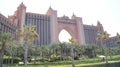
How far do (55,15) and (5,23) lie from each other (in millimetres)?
45339

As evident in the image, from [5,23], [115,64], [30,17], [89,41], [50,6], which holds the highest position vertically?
[50,6]

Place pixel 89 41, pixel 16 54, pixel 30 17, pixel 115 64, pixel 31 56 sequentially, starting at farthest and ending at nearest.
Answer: pixel 89 41 < pixel 30 17 < pixel 31 56 < pixel 16 54 < pixel 115 64

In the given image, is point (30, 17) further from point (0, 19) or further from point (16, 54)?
point (16, 54)

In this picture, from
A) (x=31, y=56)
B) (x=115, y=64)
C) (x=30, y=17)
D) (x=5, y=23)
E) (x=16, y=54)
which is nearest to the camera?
(x=115, y=64)

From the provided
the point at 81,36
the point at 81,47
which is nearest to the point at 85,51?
the point at 81,47

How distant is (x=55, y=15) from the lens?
444 feet

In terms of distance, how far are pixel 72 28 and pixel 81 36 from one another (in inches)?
425

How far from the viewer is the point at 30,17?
13025 centimetres

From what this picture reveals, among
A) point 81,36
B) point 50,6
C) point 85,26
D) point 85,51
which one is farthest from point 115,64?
point 85,26

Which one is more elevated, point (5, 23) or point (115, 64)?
point (5, 23)

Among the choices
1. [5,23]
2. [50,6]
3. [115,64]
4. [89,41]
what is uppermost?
[50,6]

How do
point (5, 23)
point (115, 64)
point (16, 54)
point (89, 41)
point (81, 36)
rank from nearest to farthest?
1. point (115, 64)
2. point (16, 54)
3. point (5, 23)
4. point (81, 36)
5. point (89, 41)

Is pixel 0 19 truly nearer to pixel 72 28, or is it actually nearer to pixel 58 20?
pixel 58 20

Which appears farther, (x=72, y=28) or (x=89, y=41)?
(x=89, y=41)
